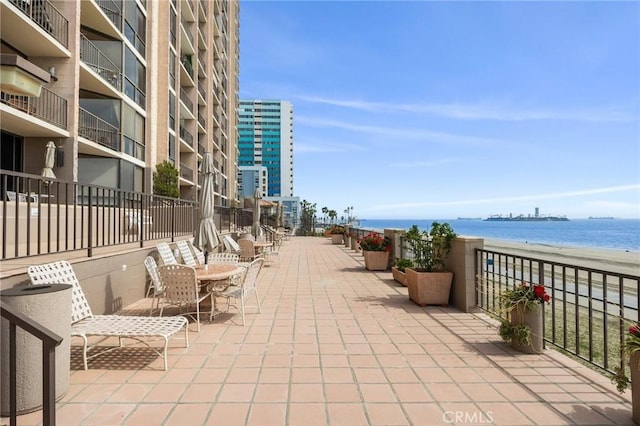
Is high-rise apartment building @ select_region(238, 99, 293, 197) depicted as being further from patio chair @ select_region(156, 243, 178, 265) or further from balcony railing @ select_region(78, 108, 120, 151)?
patio chair @ select_region(156, 243, 178, 265)

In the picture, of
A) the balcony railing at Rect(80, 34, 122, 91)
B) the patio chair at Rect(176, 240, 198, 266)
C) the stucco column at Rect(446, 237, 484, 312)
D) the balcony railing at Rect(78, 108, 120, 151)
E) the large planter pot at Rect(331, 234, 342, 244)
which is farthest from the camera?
the large planter pot at Rect(331, 234, 342, 244)

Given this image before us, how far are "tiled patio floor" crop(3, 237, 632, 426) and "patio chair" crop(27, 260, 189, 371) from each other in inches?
13.1

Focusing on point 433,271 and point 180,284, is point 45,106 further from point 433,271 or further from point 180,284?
point 433,271

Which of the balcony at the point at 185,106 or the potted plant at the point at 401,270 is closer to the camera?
the potted plant at the point at 401,270

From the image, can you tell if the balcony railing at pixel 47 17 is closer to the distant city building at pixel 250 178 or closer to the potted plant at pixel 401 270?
the potted plant at pixel 401 270

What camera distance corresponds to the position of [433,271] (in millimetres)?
6203

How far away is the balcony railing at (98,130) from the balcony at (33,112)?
1.37 m

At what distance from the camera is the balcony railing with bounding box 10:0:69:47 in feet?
34.9

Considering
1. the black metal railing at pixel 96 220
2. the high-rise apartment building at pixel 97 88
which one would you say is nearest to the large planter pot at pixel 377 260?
the black metal railing at pixel 96 220

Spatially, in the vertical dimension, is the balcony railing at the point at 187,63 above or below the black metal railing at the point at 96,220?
above

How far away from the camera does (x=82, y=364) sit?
11.5ft

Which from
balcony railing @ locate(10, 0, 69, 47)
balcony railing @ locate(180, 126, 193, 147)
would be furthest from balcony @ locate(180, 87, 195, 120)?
balcony railing @ locate(10, 0, 69, 47)

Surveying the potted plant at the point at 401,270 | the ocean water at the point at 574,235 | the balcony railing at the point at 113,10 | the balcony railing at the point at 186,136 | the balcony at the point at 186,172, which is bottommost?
the ocean water at the point at 574,235

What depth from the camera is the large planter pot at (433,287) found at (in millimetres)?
5969
